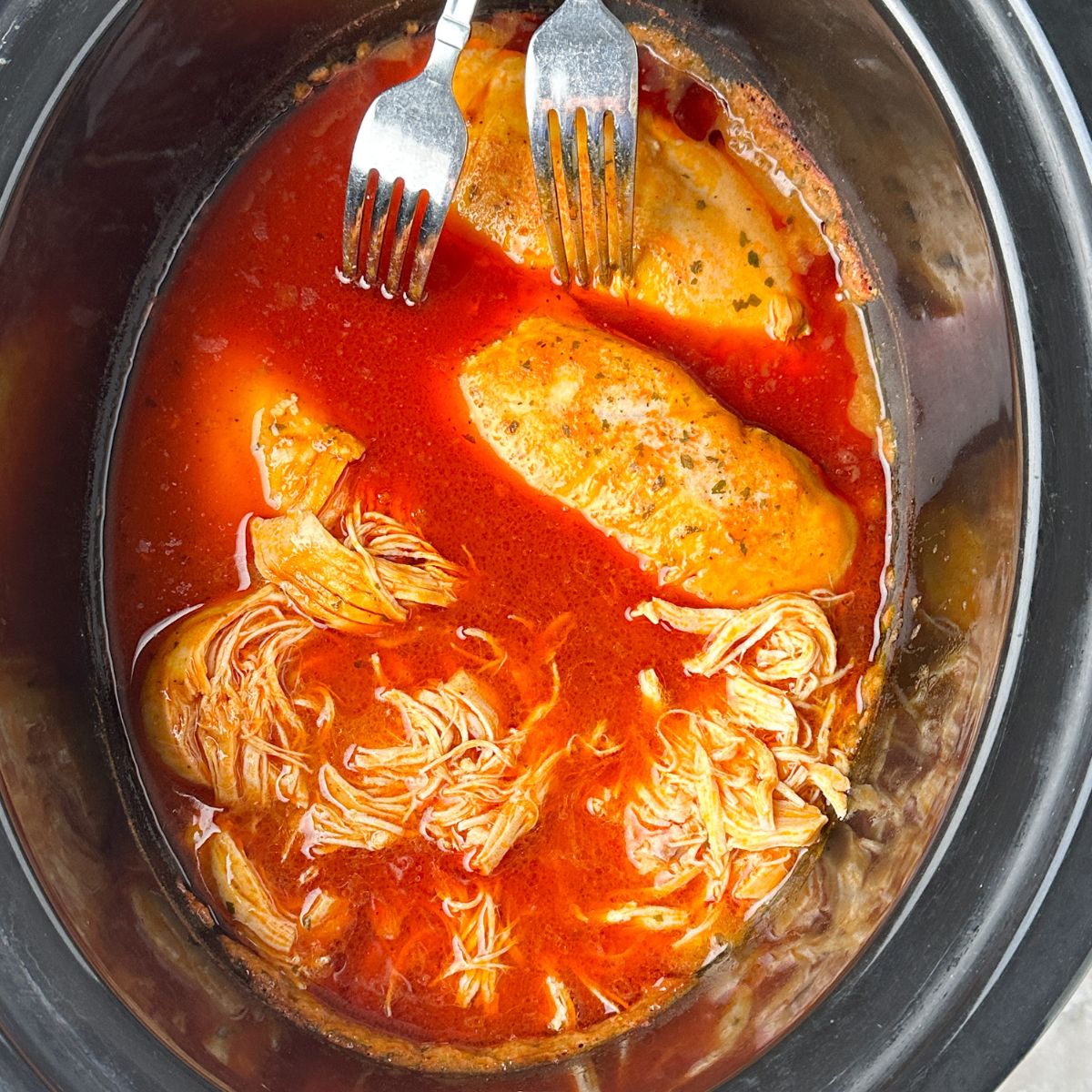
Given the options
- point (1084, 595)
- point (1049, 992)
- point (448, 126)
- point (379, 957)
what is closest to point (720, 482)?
point (1084, 595)

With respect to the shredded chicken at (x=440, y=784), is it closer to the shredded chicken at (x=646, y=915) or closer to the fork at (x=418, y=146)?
the shredded chicken at (x=646, y=915)

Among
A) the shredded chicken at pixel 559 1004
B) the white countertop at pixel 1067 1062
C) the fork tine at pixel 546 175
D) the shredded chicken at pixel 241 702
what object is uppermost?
the fork tine at pixel 546 175

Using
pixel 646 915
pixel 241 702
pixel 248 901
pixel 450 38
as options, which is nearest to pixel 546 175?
pixel 450 38

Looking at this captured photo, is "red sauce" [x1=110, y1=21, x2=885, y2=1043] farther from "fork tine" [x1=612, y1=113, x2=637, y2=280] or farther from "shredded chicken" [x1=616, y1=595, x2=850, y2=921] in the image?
"fork tine" [x1=612, y1=113, x2=637, y2=280]

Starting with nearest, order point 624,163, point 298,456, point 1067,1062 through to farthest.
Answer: point 624,163 < point 298,456 < point 1067,1062

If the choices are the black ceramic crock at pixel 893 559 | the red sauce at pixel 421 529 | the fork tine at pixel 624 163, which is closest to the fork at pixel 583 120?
the fork tine at pixel 624 163

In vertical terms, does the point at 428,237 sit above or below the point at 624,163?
below

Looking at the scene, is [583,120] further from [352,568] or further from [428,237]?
[352,568]
